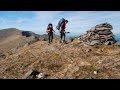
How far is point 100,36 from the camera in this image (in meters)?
24.6

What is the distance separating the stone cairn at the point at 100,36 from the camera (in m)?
23.5

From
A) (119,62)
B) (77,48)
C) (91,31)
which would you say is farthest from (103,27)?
(119,62)

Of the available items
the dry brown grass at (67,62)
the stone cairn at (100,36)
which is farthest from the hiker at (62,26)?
the stone cairn at (100,36)

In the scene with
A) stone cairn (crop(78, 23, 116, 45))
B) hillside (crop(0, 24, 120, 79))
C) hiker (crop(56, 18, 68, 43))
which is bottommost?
hillside (crop(0, 24, 120, 79))

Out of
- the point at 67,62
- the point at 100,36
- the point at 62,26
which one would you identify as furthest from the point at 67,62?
the point at 100,36

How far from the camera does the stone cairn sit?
77.2 feet

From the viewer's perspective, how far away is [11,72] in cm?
1872

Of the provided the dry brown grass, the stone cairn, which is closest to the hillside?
the dry brown grass

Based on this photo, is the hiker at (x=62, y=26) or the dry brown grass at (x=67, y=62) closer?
the dry brown grass at (x=67, y=62)

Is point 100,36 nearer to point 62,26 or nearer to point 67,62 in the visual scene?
point 62,26

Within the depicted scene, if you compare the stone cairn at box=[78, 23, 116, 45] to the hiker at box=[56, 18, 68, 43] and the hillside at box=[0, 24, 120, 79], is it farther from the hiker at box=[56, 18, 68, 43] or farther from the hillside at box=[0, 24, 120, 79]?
the hiker at box=[56, 18, 68, 43]

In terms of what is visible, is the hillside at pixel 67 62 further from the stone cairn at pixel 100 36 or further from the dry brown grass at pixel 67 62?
the stone cairn at pixel 100 36

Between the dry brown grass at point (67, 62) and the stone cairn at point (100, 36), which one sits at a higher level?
the stone cairn at point (100, 36)

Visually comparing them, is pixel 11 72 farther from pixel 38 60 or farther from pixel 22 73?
pixel 38 60
